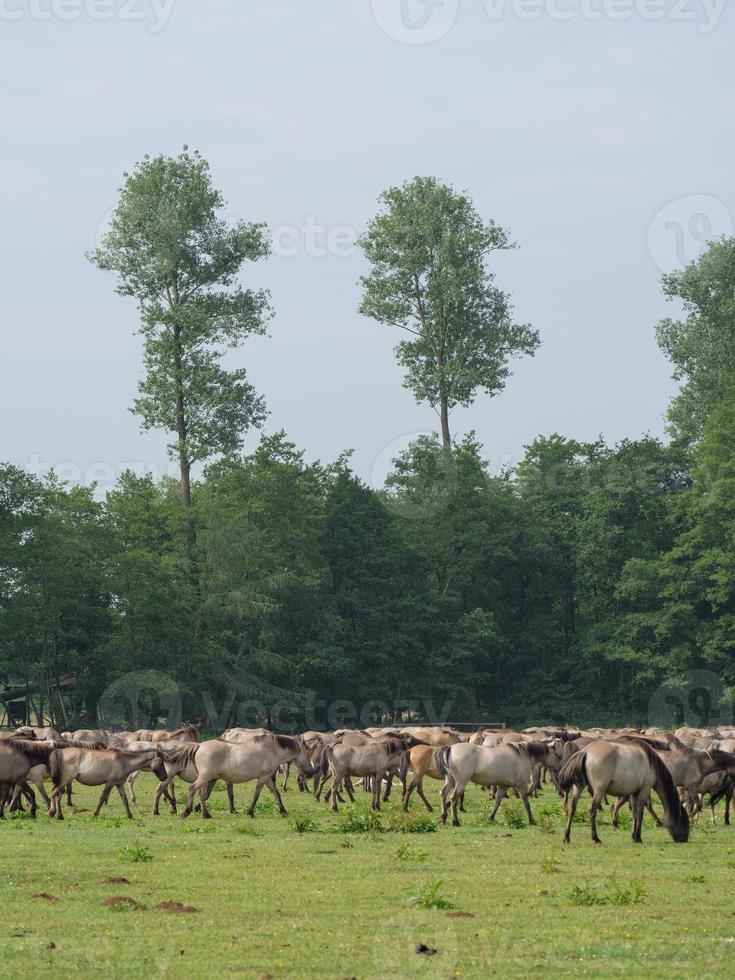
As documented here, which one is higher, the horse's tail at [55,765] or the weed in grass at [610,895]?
the horse's tail at [55,765]

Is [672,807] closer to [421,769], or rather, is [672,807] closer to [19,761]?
[421,769]

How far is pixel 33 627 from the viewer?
62406mm

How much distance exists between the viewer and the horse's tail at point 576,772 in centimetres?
2111

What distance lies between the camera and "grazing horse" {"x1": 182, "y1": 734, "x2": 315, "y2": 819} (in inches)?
1021

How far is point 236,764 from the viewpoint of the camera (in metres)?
26.1

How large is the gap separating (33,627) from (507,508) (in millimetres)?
28698

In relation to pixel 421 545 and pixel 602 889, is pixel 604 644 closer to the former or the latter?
pixel 421 545

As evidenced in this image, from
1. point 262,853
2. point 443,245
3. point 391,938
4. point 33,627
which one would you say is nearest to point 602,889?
point 391,938

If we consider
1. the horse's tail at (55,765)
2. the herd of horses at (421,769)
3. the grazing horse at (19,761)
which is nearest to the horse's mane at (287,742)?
the herd of horses at (421,769)

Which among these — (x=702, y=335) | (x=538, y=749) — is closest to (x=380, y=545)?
(x=702, y=335)

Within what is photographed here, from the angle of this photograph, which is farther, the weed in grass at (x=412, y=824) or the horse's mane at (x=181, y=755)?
the horse's mane at (x=181, y=755)

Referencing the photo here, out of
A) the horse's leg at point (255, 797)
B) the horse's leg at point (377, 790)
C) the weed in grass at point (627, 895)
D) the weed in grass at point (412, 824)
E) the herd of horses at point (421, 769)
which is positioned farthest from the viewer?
the horse's leg at point (377, 790)

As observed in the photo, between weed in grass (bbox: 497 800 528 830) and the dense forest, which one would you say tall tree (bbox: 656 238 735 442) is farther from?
weed in grass (bbox: 497 800 528 830)

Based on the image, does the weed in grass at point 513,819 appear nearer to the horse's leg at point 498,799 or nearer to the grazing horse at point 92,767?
the horse's leg at point 498,799
